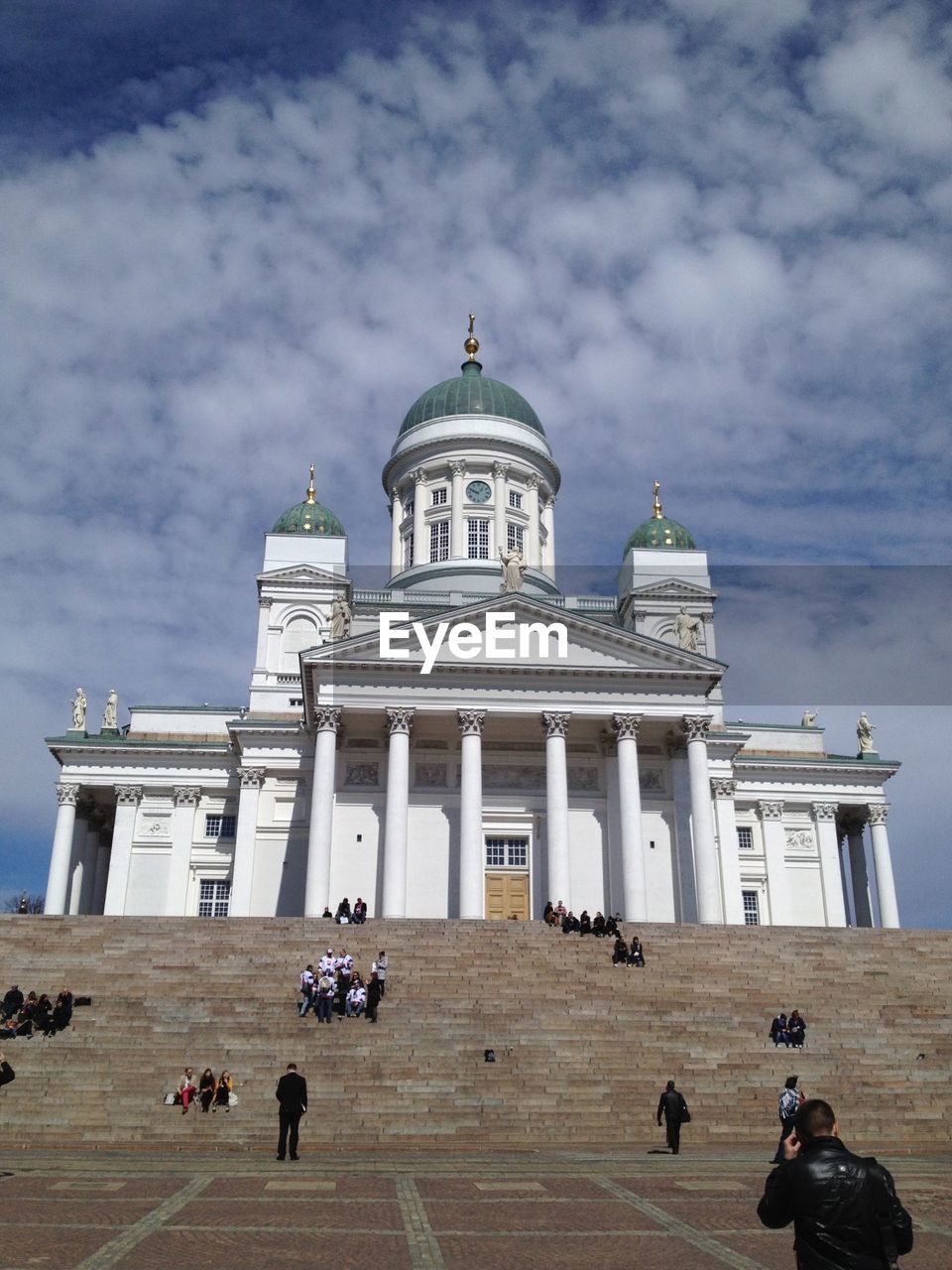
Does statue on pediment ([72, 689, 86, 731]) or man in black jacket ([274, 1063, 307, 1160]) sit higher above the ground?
statue on pediment ([72, 689, 86, 731])

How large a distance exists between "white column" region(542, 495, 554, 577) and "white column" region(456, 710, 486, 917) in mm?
20506

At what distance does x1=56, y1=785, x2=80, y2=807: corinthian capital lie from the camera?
168 feet

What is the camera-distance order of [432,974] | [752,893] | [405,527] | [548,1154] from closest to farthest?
[548,1154], [432,974], [752,893], [405,527]

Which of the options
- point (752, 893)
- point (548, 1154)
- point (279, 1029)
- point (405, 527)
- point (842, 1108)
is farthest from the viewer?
point (405, 527)

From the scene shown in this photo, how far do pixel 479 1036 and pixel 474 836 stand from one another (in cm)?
1620

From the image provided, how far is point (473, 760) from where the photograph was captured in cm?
4097

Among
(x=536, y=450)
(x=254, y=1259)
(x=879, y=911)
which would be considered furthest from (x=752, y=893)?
(x=254, y=1259)

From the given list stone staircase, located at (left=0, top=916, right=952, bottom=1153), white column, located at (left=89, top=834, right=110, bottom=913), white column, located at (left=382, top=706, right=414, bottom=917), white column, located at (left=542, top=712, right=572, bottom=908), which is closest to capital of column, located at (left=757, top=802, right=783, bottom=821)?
white column, located at (left=542, top=712, right=572, bottom=908)

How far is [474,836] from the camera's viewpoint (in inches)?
1569

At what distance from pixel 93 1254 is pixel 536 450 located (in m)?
55.3

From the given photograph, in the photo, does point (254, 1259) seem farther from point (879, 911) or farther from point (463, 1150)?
point (879, 911)

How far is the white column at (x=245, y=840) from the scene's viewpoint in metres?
45.4

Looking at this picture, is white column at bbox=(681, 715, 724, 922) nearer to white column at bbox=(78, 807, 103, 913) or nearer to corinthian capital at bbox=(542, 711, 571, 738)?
corinthian capital at bbox=(542, 711, 571, 738)

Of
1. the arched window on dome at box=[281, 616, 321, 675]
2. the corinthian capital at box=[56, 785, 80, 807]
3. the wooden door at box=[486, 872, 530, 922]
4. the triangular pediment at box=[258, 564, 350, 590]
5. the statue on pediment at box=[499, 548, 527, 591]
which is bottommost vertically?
the wooden door at box=[486, 872, 530, 922]
